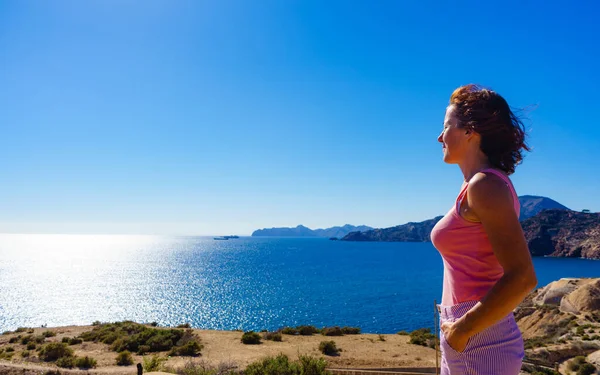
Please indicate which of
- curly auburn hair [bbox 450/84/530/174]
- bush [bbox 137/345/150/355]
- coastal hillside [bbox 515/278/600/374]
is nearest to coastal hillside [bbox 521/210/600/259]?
coastal hillside [bbox 515/278/600/374]

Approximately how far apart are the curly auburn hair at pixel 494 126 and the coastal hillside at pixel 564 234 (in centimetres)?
13371

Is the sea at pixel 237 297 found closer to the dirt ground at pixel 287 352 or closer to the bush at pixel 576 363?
the dirt ground at pixel 287 352

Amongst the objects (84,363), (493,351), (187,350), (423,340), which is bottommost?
(423,340)

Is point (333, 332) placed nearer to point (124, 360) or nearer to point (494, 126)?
point (124, 360)

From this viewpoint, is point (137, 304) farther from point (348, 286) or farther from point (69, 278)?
point (69, 278)

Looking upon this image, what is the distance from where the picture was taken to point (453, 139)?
1.73 metres

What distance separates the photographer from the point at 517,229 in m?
1.34

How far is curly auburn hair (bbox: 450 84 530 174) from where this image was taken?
5.27 ft

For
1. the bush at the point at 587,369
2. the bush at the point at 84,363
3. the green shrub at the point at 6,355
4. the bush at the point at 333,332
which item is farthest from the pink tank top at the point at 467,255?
the bush at the point at 333,332

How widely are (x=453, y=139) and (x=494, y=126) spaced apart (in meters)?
0.19

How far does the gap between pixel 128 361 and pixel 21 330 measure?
16.8 metres

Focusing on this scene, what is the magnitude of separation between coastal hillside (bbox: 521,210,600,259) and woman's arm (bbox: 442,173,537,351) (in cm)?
13398

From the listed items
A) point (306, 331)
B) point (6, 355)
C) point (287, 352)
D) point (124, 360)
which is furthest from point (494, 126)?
point (306, 331)

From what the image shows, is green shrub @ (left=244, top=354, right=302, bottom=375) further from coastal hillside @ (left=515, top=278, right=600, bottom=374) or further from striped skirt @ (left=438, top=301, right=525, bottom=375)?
coastal hillside @ (left=515, top=278, right=600, bottom=374)
